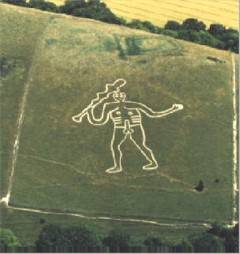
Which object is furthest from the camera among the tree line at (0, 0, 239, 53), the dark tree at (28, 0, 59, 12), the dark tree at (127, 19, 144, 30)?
the dark tree at (28, 0, 59, 12)

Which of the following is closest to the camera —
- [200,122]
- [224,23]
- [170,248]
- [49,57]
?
[170,248]

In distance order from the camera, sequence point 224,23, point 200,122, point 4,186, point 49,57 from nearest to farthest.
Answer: point 4,186, point 200,122, point 49,57, point 224,23

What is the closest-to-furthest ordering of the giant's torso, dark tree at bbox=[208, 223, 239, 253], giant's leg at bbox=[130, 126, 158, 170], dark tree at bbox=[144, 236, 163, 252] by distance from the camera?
dark tree at bbox=[208, 223, 239, 253] < dark tree at bbox=[144, 236, 163, 252] < giant's leg at bbox=[130, 126, 158, 170] < the giant's torso

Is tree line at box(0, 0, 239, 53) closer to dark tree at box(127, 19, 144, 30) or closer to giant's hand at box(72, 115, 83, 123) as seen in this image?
dark tree at box(127, 19, 144, 30)

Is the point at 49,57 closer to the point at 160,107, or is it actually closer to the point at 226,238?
the point at 160,107

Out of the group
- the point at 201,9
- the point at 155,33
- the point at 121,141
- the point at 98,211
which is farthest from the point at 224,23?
the point at 98,211

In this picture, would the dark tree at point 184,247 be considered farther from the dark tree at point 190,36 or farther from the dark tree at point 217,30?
the dark tree at point 217,30

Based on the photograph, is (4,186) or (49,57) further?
(49,57)

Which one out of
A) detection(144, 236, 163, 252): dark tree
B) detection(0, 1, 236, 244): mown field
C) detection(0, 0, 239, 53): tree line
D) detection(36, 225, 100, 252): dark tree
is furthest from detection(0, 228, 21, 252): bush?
detection(0, 0, 239, 53): tree line
